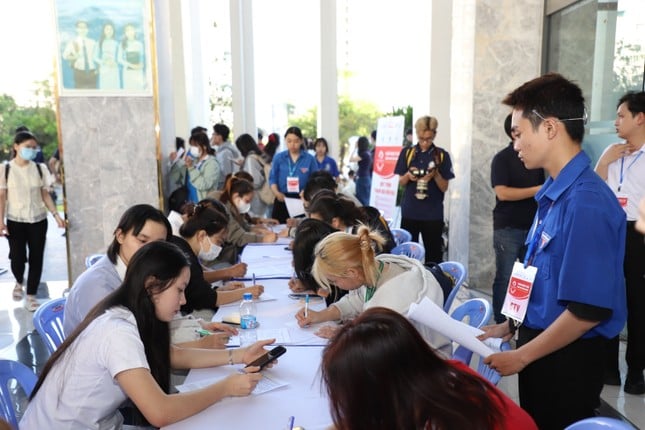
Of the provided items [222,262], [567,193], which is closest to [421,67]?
[222,262]

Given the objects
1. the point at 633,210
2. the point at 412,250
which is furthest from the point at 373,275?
the point at 633,210

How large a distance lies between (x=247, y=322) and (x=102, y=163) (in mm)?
3020

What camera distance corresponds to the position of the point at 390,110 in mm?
7922

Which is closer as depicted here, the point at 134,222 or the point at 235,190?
the point at 134,222

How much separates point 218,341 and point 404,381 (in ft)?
4.42

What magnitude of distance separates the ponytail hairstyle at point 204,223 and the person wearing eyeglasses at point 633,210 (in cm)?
228

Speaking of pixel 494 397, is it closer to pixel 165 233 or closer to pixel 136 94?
pixel 165 233

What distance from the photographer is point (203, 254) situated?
3203 mm

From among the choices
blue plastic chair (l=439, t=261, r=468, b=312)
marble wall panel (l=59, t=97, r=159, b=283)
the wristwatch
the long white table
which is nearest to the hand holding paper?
the wristwatch

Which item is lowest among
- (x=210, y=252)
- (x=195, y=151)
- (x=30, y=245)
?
(x=30, y=245)

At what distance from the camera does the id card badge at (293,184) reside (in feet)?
18.4

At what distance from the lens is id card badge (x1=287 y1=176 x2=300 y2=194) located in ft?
18.4

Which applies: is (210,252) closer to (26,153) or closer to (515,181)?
(515,181)

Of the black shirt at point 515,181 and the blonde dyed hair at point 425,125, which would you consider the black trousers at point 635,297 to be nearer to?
the black shirt at point 515,181
